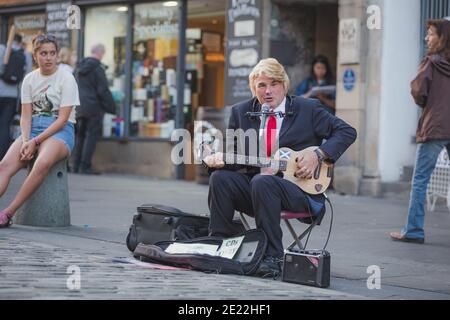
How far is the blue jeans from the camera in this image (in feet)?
28.4

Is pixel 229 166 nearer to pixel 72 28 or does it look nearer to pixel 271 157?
pixel 271 157

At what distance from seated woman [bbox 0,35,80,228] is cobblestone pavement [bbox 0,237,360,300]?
1.84 metres

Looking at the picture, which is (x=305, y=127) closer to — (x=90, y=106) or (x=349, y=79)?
(x=349, y=79)

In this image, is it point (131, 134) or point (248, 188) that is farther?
point (131, 134)

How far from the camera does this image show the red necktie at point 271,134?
22.1 ft

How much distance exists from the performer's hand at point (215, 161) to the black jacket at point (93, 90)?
32.2 feet

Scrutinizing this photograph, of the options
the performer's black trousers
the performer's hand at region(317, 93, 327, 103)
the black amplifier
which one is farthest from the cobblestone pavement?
the performer's hand at region(317, 93, 327, 103)

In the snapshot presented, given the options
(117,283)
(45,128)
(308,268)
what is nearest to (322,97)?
(45,128)

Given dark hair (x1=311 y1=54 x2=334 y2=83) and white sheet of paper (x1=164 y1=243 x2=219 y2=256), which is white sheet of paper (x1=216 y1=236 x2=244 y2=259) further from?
dark hair (x1=311 y1=54 x2=334 y2=83)

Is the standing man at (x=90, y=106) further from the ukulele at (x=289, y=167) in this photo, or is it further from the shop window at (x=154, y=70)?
the ukulele at (x=289, y=167)

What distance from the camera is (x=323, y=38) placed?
51.0 ft

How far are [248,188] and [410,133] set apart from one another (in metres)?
7.61

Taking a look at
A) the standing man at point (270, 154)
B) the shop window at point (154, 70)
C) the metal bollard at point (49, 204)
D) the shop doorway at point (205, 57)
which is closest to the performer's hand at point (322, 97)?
the shop doorway at point (205, 57)
